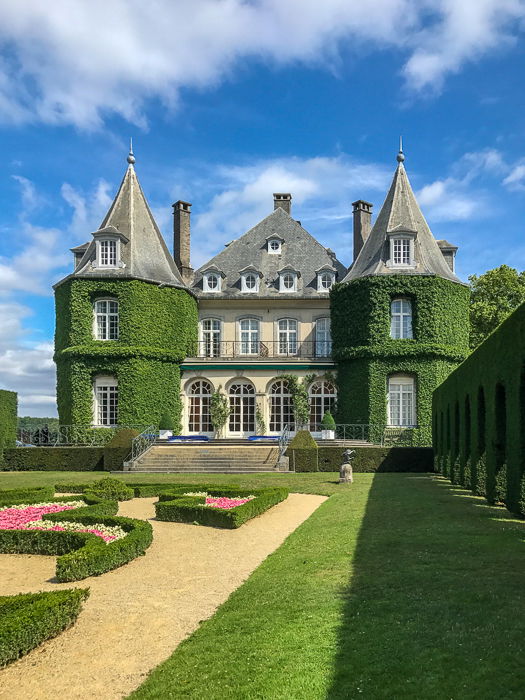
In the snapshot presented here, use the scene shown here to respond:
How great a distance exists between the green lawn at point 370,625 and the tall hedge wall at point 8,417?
20369 millimetres

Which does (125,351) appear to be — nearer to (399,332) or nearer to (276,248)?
(276,248)

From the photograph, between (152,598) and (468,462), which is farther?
(468,462)

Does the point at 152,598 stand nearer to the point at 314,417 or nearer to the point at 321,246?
the point at 314,417

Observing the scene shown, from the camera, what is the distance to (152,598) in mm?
7191

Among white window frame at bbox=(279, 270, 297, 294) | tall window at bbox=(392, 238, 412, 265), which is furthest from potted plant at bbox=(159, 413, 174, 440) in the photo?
tall window at bbox=(392, 238, 412, 265)

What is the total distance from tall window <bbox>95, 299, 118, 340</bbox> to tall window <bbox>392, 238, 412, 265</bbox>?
573 inches

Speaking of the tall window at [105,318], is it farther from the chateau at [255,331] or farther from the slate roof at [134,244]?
the slate roof at [134,244]

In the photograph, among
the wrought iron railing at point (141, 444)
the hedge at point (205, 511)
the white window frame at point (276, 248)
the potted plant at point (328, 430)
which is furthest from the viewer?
the white window frame at point (276, 248)

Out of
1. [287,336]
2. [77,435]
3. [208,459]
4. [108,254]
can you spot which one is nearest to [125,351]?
[77,435]

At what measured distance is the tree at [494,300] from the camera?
38156 mm

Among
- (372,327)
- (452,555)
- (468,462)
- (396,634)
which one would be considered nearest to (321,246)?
(372,327)

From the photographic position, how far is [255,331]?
3594 cm

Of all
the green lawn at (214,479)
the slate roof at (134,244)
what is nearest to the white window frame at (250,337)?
the slate roof at (134,244)

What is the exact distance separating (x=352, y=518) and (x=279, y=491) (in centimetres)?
390
